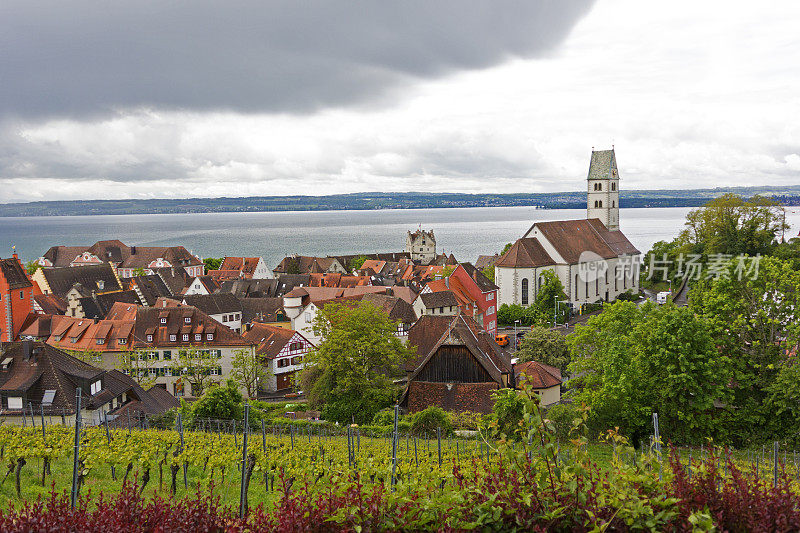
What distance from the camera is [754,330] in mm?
26266

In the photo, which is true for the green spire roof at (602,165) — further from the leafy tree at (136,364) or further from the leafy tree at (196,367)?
the leafy tree at (136,364)

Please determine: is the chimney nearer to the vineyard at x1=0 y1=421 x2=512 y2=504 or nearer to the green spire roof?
the vineyard at x1=0 y1=421 x2=512 y2=504

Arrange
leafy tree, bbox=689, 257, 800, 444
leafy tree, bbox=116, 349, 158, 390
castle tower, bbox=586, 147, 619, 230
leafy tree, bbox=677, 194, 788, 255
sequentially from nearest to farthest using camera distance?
leafy tree, bbox=689, 257, 800, 444
leafy tree, bbox=116, 349, 158, 390
leafy tree, bbox=677, 194, 788, 255
castle tower, bbox=586, 147, 619, 230

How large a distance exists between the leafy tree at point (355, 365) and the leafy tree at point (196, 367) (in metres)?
9.69

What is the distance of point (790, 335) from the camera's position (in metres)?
25.1

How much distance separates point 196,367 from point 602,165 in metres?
74.1

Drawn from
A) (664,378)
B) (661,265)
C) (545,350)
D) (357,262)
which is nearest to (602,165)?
(661,265)

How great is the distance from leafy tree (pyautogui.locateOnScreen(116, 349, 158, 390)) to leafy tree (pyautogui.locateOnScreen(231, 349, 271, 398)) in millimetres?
5257

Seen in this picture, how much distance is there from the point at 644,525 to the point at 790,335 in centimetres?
2287

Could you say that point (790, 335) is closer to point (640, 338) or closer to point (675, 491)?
point (640, 338)

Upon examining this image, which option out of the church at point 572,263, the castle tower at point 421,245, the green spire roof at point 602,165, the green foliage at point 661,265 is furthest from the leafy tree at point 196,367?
the castle tower at point 421,245

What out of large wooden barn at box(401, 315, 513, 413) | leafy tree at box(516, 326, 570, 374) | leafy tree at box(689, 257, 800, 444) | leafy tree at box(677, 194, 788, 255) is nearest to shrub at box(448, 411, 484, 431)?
large wooden barn at box(401, 315, 513, 413)

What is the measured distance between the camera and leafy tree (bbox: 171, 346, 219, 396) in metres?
42.3

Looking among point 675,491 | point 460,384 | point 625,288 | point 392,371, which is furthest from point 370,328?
point 625,288
